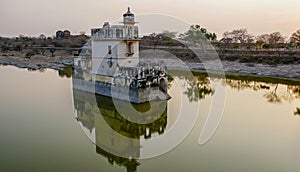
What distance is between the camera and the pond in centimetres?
670

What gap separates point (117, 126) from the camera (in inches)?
380

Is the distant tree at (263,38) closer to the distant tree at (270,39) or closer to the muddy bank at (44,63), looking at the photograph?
the distant tree at (270,39)

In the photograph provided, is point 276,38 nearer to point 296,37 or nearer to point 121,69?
point 296,37

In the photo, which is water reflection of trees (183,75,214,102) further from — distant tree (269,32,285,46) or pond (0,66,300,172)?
distant tree (269,32,285,46)

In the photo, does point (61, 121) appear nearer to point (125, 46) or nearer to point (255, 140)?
point (125, 46)

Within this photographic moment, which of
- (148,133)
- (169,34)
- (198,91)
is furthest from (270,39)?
(148,133)

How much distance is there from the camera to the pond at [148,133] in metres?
6.70

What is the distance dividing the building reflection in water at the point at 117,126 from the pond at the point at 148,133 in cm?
3

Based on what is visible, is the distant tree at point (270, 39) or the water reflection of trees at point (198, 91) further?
the distant tree at point (270, 39)

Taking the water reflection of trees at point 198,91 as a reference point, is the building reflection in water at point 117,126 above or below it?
below

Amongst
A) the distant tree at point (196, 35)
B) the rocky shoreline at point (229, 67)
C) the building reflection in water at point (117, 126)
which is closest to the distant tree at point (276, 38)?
the distant tree at point (196, 35)

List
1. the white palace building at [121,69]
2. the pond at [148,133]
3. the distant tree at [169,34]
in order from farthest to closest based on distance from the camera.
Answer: the distant tree at [169,34] → the white palace building at [121,69] → the pond at [148,133]

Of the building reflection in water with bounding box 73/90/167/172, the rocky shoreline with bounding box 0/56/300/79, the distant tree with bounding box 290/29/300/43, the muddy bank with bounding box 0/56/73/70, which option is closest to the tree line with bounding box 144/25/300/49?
the distant tree with bounding box 290/29/300/43

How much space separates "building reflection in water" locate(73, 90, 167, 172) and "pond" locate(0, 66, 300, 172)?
26 millimetres
